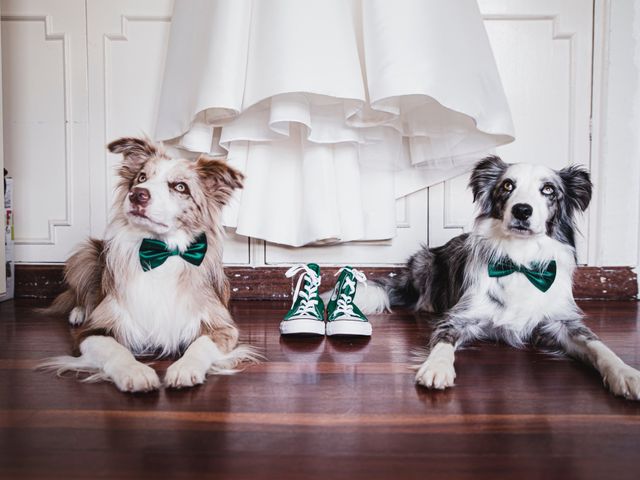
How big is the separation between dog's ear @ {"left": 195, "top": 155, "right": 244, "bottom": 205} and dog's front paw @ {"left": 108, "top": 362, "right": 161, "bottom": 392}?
658 mm

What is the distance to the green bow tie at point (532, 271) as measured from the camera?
6.22ft

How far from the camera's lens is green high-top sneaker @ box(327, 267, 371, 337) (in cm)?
209

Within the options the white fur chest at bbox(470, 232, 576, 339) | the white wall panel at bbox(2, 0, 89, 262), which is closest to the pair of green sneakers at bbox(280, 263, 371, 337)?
the white fur chest at bbox(470, 232, 576, 339)

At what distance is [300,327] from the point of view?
2105 mm

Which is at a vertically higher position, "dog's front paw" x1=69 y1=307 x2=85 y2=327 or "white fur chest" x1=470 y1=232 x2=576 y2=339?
"white fur chest" x1=470 y1=232 x2=576 y2=339

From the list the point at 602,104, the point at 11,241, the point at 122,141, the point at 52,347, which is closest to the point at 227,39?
the point at 122,141

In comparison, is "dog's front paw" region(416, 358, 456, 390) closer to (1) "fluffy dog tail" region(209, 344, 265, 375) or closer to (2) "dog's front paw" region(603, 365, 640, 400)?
(2) "dog's front paw" region(603, 365, 640, 400)

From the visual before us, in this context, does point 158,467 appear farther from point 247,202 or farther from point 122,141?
point 247,202

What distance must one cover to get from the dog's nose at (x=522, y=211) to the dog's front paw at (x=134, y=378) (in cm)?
131

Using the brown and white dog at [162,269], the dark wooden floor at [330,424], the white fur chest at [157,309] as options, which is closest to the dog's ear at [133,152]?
the brown and white dog at [162,269]

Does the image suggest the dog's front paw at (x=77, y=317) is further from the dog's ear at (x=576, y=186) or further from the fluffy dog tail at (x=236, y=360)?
the dog's ear at (x=576, y=186)

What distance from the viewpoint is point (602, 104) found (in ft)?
9.50

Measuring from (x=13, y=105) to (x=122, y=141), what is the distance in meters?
1.66

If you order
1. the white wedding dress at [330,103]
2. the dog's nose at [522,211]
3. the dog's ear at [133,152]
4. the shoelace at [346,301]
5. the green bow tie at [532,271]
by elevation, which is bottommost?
the shoelace at [346,301]
